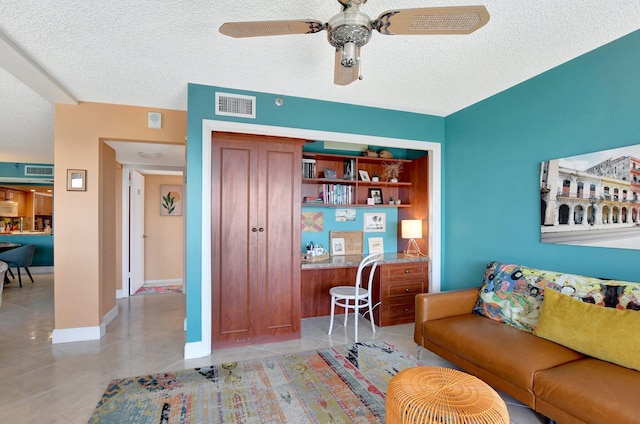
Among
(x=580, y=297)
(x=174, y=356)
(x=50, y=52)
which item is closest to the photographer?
(x=580, y=297)

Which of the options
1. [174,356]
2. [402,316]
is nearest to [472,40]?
[402,316]

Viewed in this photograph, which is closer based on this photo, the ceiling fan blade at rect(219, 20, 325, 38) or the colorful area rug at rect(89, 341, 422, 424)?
the ceiling fan blade at rect(219, 20, 325, 38)

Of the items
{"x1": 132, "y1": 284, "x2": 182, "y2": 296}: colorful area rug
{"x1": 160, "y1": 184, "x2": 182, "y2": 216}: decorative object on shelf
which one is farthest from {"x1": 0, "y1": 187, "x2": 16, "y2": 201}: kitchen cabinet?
{"x1": 132, "y1": 284, "x2": 182, "y2": 296}: colorful area rug

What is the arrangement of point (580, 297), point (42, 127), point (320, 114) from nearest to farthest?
point (580, 297) → point (320, 114) → point (42, 127)

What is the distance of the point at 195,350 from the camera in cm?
277

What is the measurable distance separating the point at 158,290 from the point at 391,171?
448 cm

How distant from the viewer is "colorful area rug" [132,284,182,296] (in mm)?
5191

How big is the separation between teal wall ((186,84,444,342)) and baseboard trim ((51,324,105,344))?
130 centimetres

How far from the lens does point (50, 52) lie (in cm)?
226

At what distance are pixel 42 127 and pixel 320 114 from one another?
3.81 m

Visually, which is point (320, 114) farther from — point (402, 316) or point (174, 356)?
point (174, 356)

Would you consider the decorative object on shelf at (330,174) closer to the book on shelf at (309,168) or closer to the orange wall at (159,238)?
the book on shelf at (309,168)

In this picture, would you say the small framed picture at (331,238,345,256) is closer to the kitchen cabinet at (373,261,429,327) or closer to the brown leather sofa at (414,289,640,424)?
the kitchen cabinet at (373,261,429,327)

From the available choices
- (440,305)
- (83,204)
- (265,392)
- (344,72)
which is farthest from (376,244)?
(83,204)
